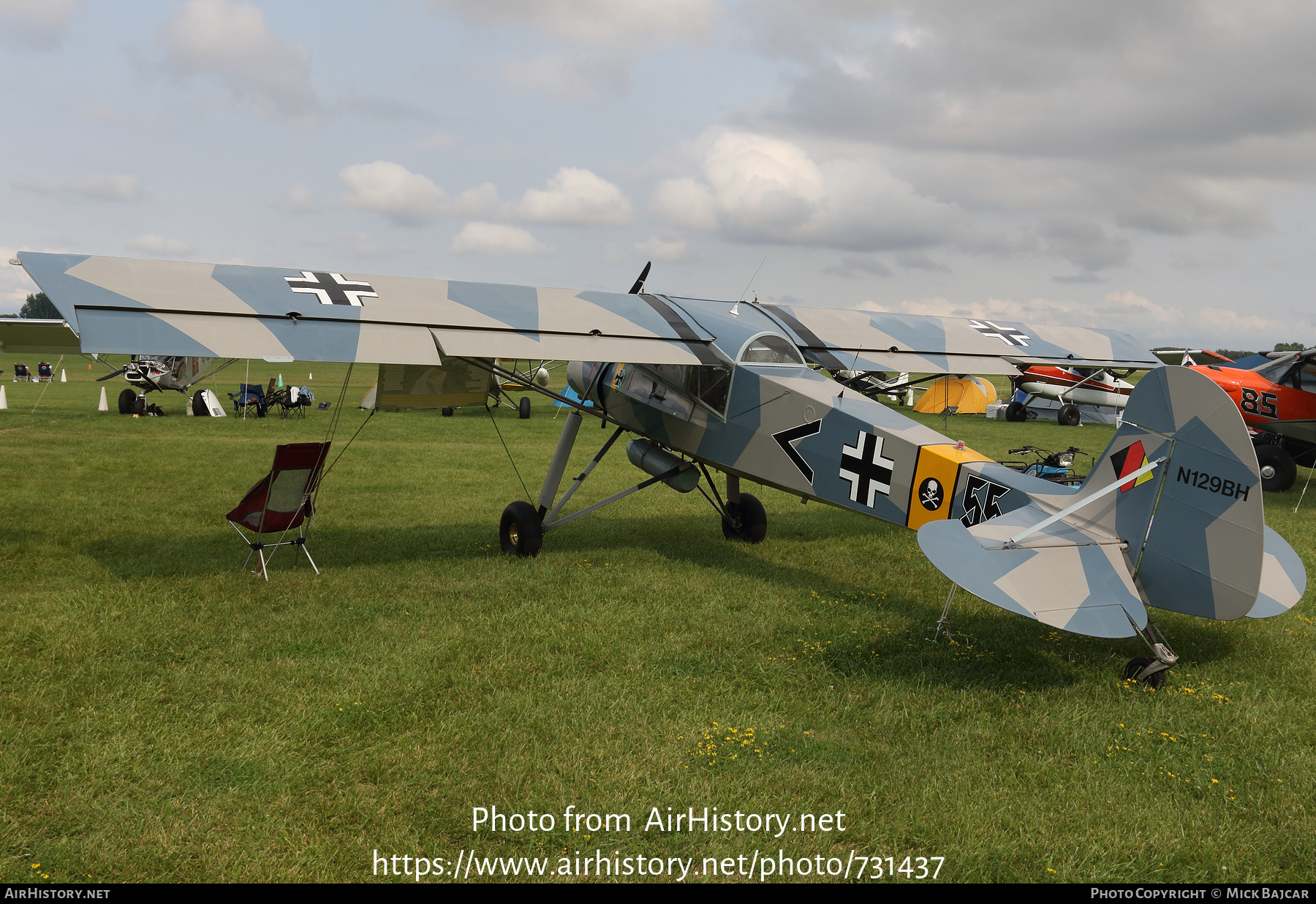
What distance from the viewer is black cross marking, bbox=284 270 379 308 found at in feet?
24.2

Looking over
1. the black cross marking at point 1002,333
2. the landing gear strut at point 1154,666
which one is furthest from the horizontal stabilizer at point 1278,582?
the black cross marking at point 1002,333

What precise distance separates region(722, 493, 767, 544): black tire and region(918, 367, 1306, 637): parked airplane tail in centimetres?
442

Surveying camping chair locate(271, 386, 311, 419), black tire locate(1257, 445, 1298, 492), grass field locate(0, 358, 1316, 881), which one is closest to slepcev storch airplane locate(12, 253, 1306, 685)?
grass field locate(0, 358, 1316, 881)

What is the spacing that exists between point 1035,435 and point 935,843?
22.0 m

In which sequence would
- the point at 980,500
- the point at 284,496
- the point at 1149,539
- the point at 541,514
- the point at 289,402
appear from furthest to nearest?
the point at 289,402 < the point at 541,514 < the point at 284,496 < the point at 980,500 < the point at 1149,539

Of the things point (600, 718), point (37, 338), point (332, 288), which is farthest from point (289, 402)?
point (600, 718)

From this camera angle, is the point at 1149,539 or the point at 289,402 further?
the point at 289,402

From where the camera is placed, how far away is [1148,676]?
5125mm

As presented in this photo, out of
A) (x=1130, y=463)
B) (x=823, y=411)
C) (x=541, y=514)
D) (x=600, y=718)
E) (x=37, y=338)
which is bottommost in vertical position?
(x=600, y=718)

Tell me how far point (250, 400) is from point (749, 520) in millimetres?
19013

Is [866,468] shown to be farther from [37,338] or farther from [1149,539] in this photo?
[37,338]

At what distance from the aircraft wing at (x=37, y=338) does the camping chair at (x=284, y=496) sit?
3901mm

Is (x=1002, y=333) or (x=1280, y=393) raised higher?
(x=1002, y=333)

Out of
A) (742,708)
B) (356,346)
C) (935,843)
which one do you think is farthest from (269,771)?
(356,346)
